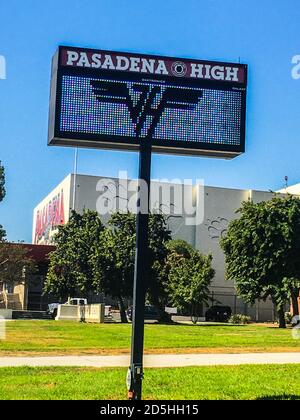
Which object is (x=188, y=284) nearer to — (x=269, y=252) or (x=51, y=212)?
(x=269, y=252)

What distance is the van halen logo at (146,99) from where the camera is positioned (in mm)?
8289

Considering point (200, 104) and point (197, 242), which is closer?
point (200, 104)

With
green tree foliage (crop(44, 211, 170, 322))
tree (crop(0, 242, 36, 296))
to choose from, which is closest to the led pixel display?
green tree foliage (crop(44, 211, 170, 322))

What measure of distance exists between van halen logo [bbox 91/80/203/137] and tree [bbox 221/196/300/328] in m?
31.5

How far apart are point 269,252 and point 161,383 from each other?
30251 mm

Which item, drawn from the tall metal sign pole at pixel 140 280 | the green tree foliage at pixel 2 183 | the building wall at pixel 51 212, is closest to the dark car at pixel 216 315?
the building wall at pixel 51 212

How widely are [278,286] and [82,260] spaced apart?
583 inches

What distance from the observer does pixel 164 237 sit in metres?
42.7

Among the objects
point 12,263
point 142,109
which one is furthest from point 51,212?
point 142,109

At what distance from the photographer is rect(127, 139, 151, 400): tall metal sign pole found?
26.3 feet

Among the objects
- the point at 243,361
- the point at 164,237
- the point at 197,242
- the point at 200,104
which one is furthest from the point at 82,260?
the point at 200,104

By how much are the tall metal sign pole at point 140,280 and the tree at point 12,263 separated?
37.7 metres

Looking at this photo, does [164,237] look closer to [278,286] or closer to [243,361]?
[278,286]

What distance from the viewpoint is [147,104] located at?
8.41 metres
